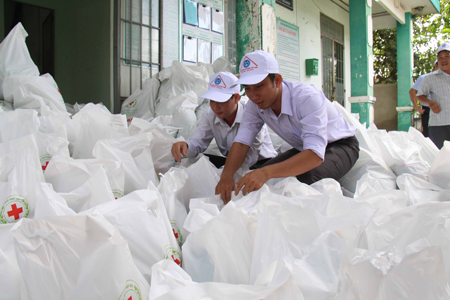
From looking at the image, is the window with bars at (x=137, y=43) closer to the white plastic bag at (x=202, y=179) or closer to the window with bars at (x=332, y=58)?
the white plastic bag at (x=202, y=179)

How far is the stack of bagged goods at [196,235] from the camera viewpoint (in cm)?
76

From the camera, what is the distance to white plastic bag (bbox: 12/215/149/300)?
771mm

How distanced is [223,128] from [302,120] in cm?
65

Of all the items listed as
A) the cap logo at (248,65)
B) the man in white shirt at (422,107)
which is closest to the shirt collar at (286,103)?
the cap logo at (248,65)

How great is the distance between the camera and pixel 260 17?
379 cm

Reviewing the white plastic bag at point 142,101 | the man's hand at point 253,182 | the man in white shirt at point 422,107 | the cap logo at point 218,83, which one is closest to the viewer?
the man's hand at point 253,182

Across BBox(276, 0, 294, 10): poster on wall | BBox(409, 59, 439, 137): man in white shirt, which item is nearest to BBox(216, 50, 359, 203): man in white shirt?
BBox(409, 59, 439, 137): man in white shirt

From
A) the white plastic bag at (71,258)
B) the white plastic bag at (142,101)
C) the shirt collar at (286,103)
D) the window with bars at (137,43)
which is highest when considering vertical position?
the window with bars at (137,43)

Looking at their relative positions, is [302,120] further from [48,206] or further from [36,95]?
[36,95]

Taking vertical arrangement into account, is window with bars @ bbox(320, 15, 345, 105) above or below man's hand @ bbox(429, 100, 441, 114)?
above

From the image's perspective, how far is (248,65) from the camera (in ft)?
5.70

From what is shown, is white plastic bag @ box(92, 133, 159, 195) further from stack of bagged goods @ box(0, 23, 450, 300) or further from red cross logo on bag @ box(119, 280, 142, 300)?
red cross logo on bag @ box(119, 280, 142, 300)

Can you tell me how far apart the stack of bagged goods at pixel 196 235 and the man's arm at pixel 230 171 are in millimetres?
A: 37

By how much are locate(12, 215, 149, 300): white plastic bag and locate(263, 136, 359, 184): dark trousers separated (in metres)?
1.23
